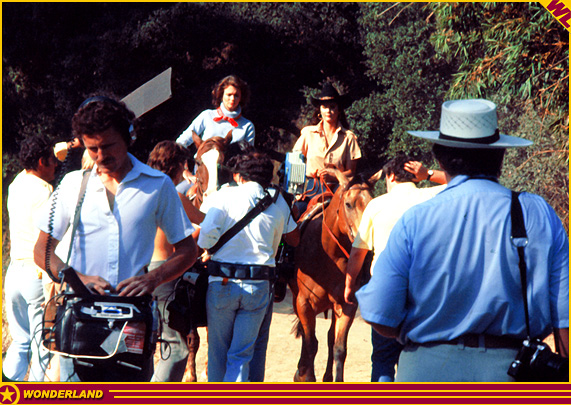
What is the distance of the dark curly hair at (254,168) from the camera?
5555 millimetres

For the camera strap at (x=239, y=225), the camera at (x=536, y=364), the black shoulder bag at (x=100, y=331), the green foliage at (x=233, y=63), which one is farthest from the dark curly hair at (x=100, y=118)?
the green foliage at (x=233, y=63)

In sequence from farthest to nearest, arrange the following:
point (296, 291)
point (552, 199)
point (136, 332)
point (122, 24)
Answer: point (122, 24), point (552, 199), point (296, 291), point (136, 332)

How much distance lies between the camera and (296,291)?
7707 millimetres

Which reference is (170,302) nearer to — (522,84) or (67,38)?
(522,84)

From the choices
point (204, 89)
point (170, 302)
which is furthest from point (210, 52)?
point (170, 302)

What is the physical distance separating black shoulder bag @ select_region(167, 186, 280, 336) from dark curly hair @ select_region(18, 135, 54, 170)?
1466mm

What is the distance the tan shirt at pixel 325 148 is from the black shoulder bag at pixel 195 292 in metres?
3.04

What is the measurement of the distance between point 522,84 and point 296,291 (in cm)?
469

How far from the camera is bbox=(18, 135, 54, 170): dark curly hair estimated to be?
5605mm

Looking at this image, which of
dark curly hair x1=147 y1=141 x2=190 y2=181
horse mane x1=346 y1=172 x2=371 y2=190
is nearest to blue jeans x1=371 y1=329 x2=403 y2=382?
horse mane x1=346 y1=172 x2=371 y2=190

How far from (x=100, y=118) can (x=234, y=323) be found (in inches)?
95.6

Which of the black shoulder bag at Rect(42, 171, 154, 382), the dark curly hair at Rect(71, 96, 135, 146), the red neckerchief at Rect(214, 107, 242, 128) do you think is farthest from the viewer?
the red neckerchief at Rect(214, 107, 242, 128)

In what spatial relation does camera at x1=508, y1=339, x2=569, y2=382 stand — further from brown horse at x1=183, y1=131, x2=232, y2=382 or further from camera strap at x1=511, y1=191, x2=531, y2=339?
brown horse at x1=183, y1=131, x2=232, y2=382

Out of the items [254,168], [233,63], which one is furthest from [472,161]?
[233,63]
